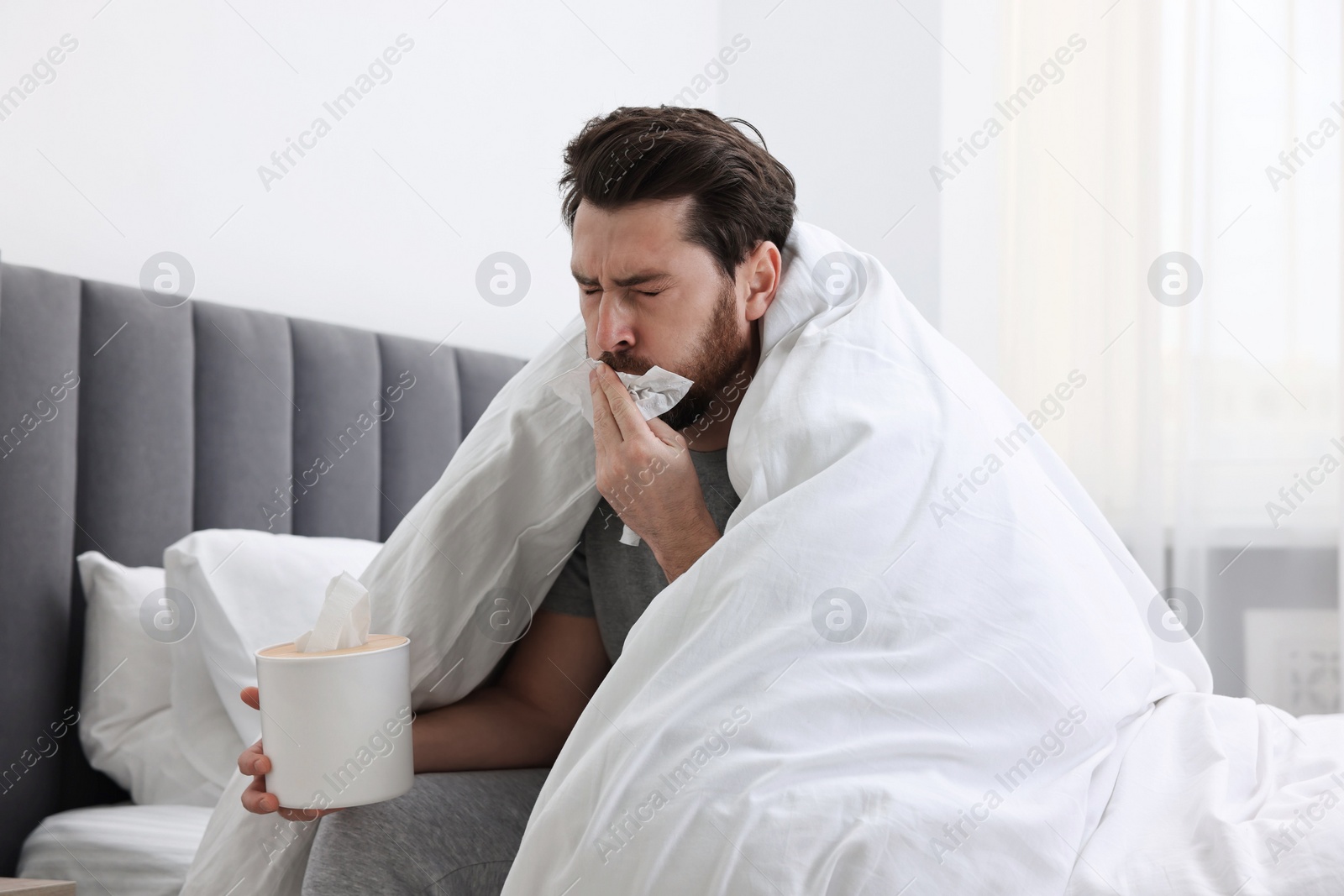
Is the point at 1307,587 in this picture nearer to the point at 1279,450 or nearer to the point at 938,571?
the point at 1279,450

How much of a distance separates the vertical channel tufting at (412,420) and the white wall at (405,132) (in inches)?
4.7

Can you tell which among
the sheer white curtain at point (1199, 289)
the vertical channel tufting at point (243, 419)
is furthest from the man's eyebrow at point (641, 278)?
the sheer white curtain at point (1199, 289)

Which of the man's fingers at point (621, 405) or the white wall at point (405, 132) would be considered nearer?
the man's fingers at point (621, 405)

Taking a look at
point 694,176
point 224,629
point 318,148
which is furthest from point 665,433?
point 318,148

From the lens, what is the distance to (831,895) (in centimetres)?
65

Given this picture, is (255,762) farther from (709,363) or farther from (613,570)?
(709,363)

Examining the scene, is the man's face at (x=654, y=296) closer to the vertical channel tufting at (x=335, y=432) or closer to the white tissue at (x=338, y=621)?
the white tissue at (x=338, y=621)

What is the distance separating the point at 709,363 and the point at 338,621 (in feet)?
1.61

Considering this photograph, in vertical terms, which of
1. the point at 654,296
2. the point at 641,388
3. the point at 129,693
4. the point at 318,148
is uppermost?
the point at 318,148

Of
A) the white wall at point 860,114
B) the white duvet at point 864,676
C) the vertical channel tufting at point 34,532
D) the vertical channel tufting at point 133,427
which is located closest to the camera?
the white duvet at point 864,676

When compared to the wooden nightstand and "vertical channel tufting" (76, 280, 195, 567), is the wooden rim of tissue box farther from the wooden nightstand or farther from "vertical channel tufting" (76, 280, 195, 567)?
"vertical channel tufting" (76, 280, 195, 567)

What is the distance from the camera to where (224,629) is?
1.27 metres

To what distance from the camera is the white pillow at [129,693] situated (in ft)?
4.08

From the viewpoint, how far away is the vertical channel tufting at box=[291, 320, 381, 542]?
1.57 m
